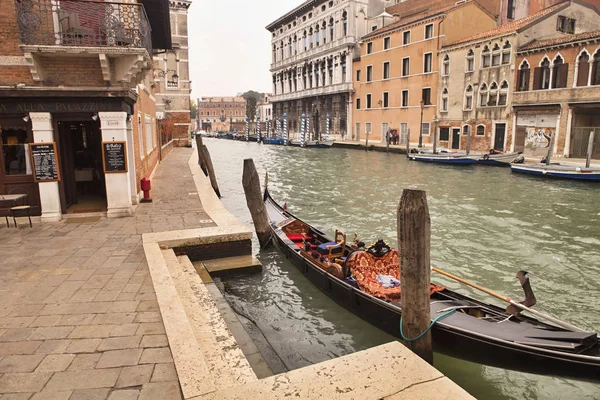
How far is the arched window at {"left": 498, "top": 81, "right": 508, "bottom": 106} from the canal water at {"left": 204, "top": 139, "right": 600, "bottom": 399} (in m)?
7.18

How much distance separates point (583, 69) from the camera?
20234 mm

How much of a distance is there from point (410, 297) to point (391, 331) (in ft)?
4.10

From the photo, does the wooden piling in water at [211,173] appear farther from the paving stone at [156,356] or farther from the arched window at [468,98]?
the arched window at [468,98]

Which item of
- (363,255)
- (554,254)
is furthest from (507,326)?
(554,254)

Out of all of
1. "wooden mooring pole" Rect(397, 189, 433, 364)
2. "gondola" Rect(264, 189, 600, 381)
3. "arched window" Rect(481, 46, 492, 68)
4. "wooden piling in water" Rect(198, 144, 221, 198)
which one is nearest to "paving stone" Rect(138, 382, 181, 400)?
"wooden mooring pole" Rect(397, 189, 433, 364)

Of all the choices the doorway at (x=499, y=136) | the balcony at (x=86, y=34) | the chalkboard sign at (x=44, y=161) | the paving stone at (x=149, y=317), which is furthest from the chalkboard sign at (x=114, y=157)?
the doorway at (x=499, y=136)

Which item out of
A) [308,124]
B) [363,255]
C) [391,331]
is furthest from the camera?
[308,124]

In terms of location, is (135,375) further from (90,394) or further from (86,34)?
(86,34)

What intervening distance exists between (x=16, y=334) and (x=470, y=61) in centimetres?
2811

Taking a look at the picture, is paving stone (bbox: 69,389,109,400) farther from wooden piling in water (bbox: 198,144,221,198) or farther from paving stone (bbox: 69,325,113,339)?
wooden piling in water (bbox: 198,144,221,198)

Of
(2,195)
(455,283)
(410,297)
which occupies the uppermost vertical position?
(2,195)

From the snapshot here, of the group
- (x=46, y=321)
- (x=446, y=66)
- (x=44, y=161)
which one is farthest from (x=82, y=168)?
(x=446, y=66)

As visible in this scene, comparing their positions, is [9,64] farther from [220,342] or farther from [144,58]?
[220,342]

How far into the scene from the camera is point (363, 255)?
6.06 meters
